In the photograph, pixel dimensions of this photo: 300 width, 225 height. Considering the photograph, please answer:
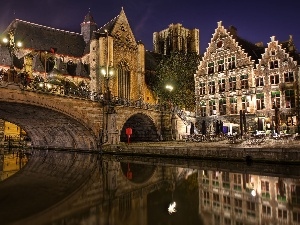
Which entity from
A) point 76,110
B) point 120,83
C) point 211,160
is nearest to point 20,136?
point 120,83

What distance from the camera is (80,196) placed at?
38.5 feet

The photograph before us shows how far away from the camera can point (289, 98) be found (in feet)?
118

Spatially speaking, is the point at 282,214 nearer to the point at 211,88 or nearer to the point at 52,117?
the point at 52,117

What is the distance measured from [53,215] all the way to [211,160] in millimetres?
13540

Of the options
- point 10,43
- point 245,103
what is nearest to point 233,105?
point 245,103

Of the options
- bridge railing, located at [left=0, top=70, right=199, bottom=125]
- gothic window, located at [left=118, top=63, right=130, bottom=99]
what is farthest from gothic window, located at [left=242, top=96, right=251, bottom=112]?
gothic window, located at [left=118, top=63, right=130, bottom=99]

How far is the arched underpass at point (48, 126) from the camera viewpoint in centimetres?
2603

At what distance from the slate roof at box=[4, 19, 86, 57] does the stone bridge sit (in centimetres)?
1980

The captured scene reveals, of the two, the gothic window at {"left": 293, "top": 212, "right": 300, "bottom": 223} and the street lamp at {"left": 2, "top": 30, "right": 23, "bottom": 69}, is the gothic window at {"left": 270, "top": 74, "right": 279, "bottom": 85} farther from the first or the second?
the gothic window at {"left": 293, "top": 212, "right": 300, "bottom": 223}

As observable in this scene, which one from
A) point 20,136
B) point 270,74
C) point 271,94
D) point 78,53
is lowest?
point 20,136

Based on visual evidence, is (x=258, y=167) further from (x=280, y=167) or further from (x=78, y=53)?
(x=78, y=53)

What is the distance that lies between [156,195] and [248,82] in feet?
103

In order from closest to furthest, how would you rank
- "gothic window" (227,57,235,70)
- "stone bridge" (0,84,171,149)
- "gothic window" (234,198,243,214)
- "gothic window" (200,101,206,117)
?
1. "gothic window" (234,198,243,214)
2. "stone bridge" (0,84,171,149)
3. "gothic window" (227,57,235,70)
4. "gothic window" (200,101,206,117)

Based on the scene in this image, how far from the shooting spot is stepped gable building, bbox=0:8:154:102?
154 feet
